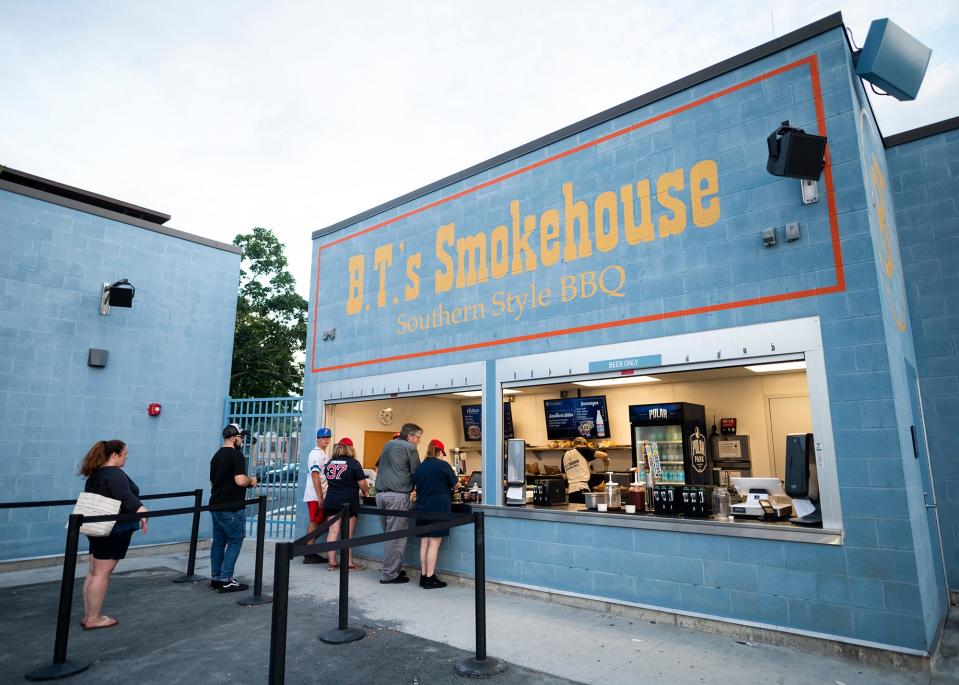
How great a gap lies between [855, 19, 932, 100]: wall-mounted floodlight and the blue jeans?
7.21 meters

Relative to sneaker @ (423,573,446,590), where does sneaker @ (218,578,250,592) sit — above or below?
above

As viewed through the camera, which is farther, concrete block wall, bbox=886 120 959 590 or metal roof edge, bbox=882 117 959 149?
metal roof edge, bbox=882 117 959 149

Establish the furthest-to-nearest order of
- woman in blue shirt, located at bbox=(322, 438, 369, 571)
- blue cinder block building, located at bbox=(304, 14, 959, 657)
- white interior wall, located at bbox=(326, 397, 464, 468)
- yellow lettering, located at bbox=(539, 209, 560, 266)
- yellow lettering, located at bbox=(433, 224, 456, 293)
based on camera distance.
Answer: white interior wall, located at bbox=(326, 397, 464, 468), yellow lettering, located at bbox=(433, 224, 456, 293), woman in blue shirt, located at bbox=(322, 438, 369, 571), yellow lettering, located at bbox=(539, 209, 560, 266), blue cinder block building, located at bbox=(304, 14, 959, 657)

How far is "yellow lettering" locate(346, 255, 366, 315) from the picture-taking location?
28.3 feet

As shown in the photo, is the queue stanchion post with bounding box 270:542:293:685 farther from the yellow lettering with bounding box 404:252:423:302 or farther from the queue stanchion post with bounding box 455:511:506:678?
the yellow lettering with bounding box 404:252:423:302

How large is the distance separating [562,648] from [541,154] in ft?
16.8

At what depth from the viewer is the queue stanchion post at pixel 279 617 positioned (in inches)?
114

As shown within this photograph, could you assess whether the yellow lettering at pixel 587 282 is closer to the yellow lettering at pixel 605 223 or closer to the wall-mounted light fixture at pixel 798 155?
the yellow lettering at pixel 605 223

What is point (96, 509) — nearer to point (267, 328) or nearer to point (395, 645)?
point (395, 645)

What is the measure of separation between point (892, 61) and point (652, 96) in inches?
79.1

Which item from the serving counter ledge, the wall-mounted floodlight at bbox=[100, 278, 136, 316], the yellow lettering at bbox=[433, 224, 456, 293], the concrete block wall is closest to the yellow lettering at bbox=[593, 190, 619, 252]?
the yellow lettering at bbox=[433, 224, 456, 293]

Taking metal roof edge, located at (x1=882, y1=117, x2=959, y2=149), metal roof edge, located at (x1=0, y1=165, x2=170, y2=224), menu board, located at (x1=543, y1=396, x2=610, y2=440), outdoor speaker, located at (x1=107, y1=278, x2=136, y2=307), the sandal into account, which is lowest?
the sandal

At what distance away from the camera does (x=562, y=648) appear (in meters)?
Result: 4.43

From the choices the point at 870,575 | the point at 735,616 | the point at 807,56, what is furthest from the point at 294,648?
the point at 807,56
